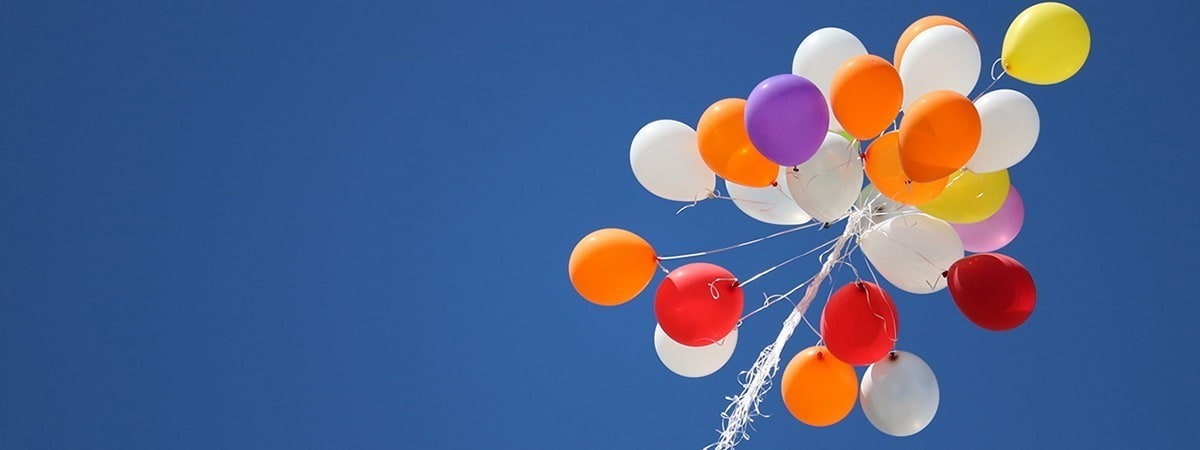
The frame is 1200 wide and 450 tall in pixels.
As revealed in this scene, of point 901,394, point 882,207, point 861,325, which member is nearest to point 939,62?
point 882,207

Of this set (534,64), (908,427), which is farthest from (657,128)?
(534,64)

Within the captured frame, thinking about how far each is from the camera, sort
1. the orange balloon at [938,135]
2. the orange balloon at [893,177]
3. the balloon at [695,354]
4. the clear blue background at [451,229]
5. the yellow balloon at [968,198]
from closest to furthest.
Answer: the orange balloon at [938,135] < the orange balloon at [893,177] < the yellow balloon at [968,198] < the balloon at [695,354] < the clear blue background at [451,229]

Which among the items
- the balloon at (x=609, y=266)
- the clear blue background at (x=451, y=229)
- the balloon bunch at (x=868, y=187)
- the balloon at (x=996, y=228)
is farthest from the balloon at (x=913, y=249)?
the clear blue background at (x=451, y=229)

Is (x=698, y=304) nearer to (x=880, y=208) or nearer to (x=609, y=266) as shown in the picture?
(x=609, y=266)

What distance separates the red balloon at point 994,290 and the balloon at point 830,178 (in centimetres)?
20

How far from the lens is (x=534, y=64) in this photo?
344 centimetres

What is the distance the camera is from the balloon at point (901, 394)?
2.18 metres

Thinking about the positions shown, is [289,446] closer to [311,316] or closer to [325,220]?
[311,316]

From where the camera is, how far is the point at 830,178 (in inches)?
80.1

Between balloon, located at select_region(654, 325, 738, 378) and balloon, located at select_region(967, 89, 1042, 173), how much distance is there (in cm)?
49

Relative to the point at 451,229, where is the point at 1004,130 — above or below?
below

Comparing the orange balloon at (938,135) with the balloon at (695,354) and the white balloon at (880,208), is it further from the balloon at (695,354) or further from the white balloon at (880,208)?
the balloon at (695,354)

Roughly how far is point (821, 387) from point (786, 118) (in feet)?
1.54

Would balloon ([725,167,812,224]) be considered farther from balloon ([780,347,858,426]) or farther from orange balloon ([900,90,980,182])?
orange balloon ([900,90,980,182])
